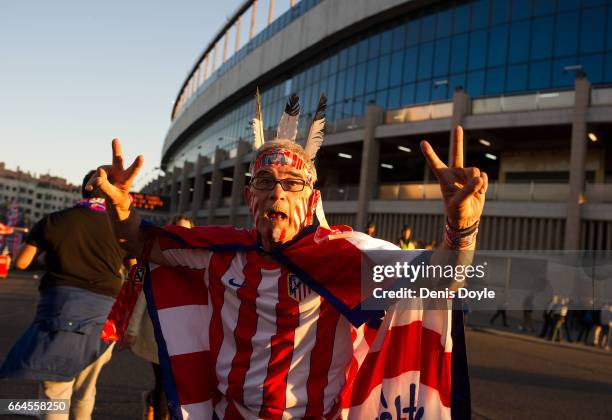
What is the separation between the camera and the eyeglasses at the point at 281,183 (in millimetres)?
2799

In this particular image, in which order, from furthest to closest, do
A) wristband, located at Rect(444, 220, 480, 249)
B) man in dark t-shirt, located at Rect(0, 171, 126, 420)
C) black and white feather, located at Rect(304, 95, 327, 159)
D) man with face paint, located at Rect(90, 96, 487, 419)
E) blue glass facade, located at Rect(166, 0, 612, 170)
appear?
blue glass facade, located at Rect(166, 0, 612, 170) → man in dark t-shirt, located at Rect(0, 171, 126, 420) → black and white feather, located at Rect(304, 95, 327, 159) → man with face paint, located at Rect(90, 96, 487, 419) → wristband, located at Rect(444, 220, 480, 249)

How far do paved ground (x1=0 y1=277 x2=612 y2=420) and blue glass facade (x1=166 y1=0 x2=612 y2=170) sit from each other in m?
15.2

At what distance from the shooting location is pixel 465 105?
22.5 m

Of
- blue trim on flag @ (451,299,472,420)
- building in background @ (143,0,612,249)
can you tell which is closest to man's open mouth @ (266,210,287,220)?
blue trim on flag @ (451,299,472,420)

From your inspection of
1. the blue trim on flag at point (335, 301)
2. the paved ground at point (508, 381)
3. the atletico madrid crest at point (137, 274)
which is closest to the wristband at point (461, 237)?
the blue trim on flag at point (335, 301)

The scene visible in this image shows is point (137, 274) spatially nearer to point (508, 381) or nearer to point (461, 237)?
point (461, 237)

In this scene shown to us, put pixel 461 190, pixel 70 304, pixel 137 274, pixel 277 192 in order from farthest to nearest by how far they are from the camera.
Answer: pixel 70 304, pixel 137 274, pixel 277 192, pixel 461 190

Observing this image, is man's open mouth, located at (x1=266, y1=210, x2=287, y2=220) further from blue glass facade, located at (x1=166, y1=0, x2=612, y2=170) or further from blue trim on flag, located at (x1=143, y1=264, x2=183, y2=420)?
blue glass facade, located at (x1=166, y1=0, x2=612, y2=170)

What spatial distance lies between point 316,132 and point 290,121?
0.62 feet

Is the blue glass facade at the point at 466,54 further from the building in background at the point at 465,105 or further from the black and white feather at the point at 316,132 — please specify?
the black and white feather at the point at 316,132

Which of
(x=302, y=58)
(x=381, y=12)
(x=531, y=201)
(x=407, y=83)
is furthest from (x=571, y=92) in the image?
(x=302, y=58)

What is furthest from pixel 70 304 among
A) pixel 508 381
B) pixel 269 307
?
pixel 508 381

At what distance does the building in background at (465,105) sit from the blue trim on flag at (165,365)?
62.0 feet

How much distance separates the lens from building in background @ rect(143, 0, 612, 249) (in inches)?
801
